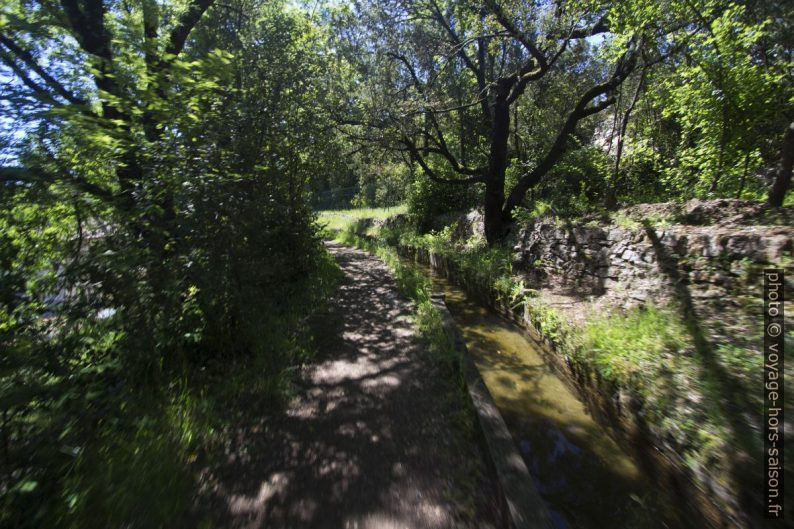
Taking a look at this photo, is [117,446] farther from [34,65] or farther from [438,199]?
[438,199]

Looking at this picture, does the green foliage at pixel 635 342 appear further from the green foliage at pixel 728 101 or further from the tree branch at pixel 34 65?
the tree branch at pixel 34 65

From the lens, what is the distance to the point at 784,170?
16.1 feet

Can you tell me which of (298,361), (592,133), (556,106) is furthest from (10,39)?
(592,133)

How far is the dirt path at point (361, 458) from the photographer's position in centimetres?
262

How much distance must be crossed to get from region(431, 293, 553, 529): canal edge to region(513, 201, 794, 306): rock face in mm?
3003

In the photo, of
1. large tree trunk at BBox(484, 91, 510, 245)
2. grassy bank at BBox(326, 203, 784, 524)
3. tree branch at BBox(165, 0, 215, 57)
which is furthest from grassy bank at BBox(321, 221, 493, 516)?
tree branch at BBox(165, 0, 215, 57)

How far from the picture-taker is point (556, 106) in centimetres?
1478

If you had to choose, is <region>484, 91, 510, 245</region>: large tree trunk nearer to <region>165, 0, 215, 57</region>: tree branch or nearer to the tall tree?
the tall tree

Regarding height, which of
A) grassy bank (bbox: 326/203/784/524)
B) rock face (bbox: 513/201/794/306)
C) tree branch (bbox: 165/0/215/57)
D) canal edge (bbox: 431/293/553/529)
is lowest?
canal edge (bbox: 431/293/553/529)

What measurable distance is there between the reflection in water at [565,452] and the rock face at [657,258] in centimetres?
181

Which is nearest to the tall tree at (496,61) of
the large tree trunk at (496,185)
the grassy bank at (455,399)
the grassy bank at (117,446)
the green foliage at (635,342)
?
the large tree trunk at (496,185)

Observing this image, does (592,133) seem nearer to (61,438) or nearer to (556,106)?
(556,106)

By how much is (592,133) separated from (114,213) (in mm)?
18770

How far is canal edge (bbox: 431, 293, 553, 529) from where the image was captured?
2391mm
